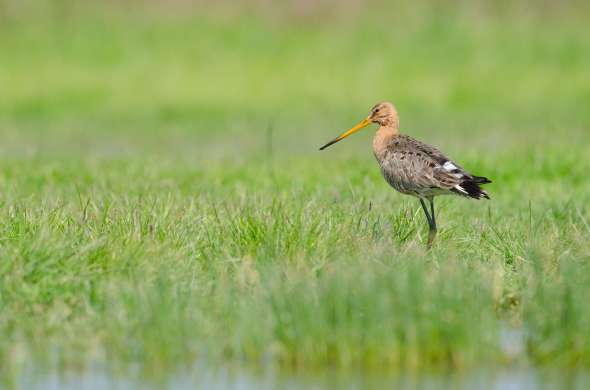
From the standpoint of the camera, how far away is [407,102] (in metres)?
22.5

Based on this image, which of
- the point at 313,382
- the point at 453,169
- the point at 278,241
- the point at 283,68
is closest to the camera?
the point at 313,382

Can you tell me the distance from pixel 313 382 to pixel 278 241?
6.12 feet

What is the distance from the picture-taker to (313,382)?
5797 mm

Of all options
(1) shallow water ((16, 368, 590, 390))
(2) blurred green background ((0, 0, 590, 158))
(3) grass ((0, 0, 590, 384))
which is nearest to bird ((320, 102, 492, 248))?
(3) grass ((0, 0, 590, 384))

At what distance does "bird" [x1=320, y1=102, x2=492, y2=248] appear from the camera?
8516 mm

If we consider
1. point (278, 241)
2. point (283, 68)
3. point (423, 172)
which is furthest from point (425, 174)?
point (283, 68)

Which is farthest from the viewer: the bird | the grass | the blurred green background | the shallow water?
the blurred green background

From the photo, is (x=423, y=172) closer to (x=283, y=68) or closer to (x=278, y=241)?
(x=278, y=241)

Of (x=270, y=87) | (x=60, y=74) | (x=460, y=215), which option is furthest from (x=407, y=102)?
(x=460, y=215)

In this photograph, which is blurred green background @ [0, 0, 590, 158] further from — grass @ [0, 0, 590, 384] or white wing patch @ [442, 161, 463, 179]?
white wing patch @ [442, 161, 463, 179]

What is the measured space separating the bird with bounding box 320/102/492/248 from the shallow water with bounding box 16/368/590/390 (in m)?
2.19

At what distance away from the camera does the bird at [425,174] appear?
8516 mm

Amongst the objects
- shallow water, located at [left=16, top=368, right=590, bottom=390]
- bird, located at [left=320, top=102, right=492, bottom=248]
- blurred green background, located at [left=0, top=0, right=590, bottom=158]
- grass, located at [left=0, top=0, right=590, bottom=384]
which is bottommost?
shallow water, located at [left=16, top=368, right=590, bottom=390]

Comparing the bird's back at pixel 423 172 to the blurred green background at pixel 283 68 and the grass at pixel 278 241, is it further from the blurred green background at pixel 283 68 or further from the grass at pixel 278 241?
the blurred green background at pixel 283 68
